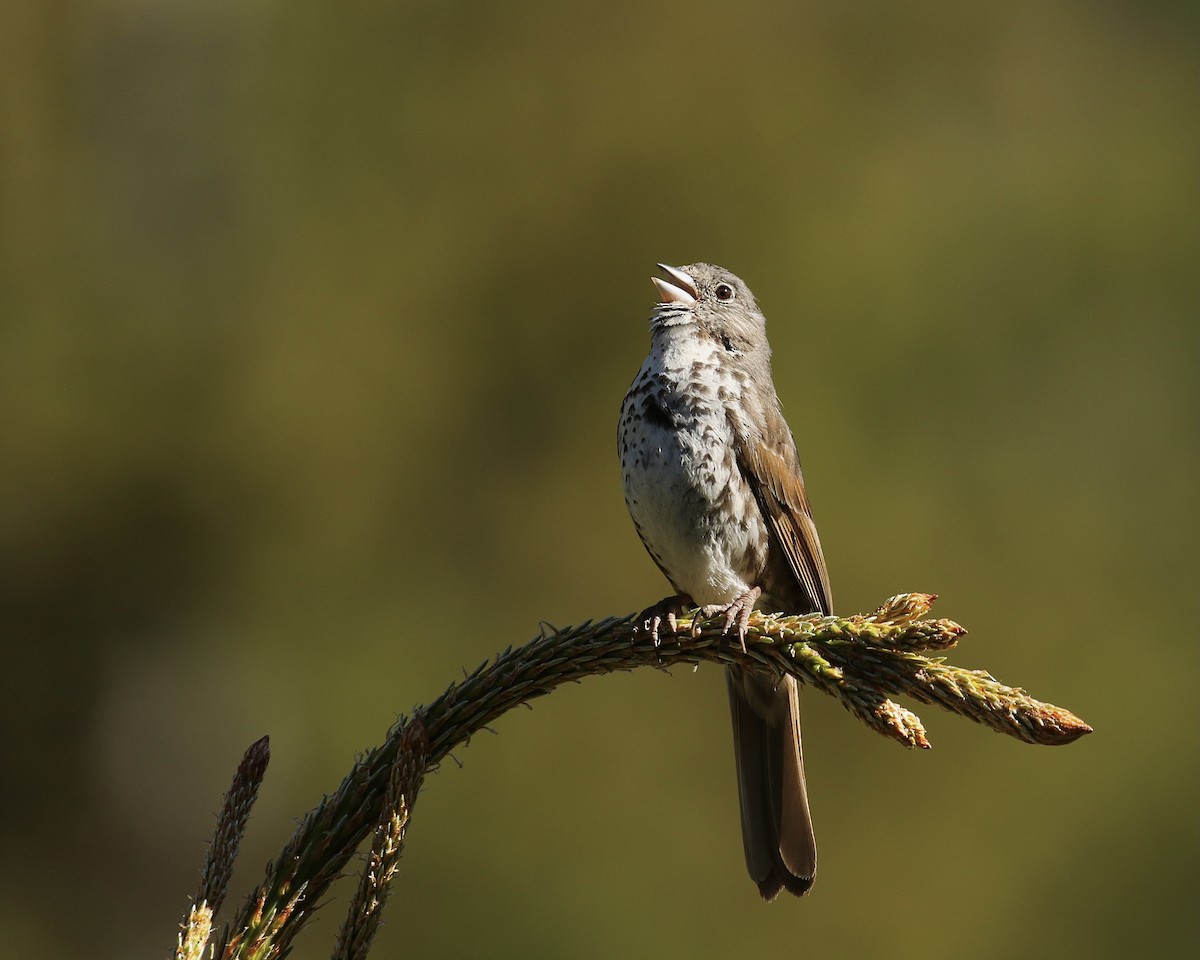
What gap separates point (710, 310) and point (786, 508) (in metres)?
0.86

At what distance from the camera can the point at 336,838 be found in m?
2.59

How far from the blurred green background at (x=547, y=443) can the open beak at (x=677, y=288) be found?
193 inches

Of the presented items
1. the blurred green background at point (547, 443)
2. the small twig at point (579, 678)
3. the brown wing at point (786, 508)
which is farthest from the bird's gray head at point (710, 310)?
the blurred green background at point (547, 443)

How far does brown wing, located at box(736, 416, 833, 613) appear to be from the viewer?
13.5 ft

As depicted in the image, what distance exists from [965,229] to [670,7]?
3.57m

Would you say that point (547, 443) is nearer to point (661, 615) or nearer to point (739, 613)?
point (661, 615)

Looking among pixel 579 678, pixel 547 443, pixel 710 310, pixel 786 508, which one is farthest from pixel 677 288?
pixel 547 443

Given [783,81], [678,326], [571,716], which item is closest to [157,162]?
[783,81]

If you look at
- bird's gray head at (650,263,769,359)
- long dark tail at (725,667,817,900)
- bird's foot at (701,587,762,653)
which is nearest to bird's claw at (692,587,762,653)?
bird's foot at (701,587,762,653)

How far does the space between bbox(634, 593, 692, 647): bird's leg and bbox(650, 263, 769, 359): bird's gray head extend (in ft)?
2.98

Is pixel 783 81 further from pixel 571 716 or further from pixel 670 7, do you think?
pixel 571 716

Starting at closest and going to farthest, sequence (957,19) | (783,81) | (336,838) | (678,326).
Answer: (336,838), (678,326), (783,81), (957,19)

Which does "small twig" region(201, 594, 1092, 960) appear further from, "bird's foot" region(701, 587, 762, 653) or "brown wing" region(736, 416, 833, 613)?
"brown wing" region(736, 416, 833, 613)

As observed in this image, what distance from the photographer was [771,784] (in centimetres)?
421
